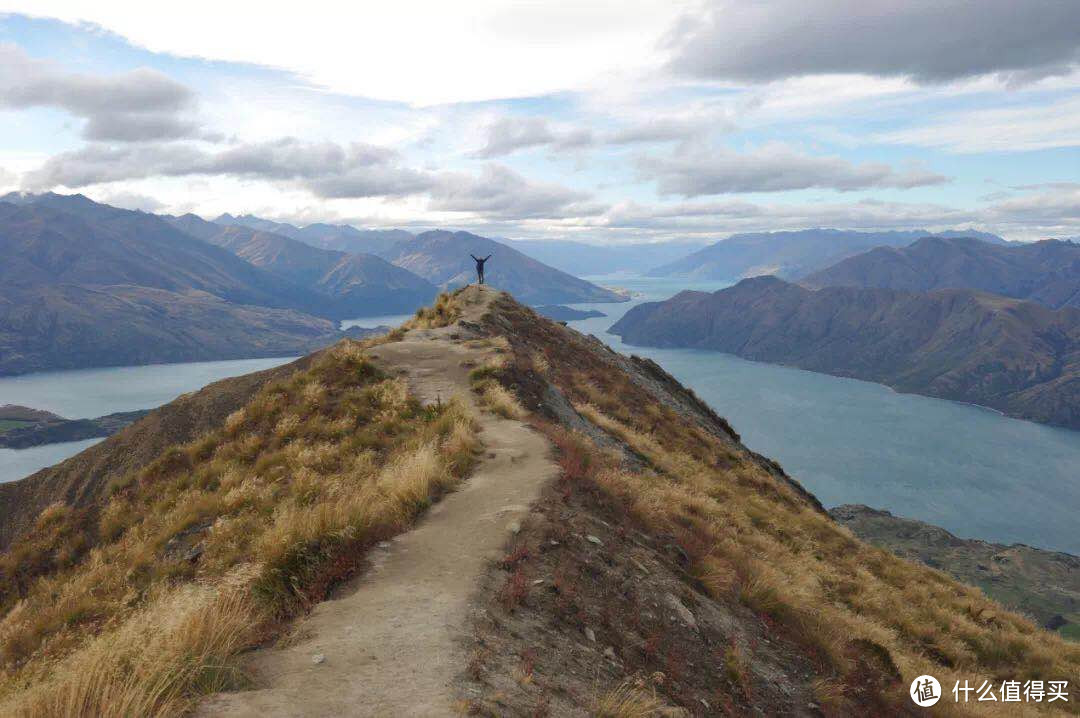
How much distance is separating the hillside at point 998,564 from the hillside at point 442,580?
103 metres

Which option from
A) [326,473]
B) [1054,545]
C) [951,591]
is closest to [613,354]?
[951,591]

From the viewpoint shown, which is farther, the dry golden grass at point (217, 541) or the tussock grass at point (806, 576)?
the tussock grass at point (806, 576)

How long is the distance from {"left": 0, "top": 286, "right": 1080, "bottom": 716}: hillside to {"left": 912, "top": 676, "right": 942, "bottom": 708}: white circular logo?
0.26m

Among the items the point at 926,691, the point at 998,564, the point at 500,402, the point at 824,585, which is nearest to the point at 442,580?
the point at 926,691

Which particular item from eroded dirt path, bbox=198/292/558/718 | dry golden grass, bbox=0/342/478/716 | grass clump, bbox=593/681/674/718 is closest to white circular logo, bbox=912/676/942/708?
grass clump, bbox=593/681/674/718

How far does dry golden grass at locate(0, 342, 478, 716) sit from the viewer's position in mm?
5395

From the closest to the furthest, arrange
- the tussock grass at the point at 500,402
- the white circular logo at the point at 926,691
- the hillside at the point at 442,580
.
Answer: the hillside at the point at 442,580
the white circular logo at the point at 926,691
the tussock grass at the point at 500,402

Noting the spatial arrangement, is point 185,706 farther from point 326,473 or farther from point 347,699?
point 326,473

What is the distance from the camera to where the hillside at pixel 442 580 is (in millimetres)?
5973

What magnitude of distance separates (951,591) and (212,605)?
83.7ft

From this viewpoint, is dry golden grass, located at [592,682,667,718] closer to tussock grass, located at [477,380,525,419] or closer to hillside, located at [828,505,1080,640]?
tussock grass, located at [477,380,525,419]

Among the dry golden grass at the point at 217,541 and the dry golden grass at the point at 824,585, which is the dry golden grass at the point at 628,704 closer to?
the dry golden grass at the point at 217,541

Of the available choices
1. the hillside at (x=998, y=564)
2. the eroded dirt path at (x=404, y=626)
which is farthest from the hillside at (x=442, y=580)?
the hillside at (x=998, y=564)

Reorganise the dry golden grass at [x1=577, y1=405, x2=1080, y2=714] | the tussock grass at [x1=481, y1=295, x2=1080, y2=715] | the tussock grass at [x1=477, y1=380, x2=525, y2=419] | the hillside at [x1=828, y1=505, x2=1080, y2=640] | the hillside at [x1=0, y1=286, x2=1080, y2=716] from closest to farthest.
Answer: the hillside at [x1=0, y1=286, x2=1080, y2=716], the tussock grass at [x1=481, y1=295, x2=1080, y2=715], the dry golden grass at [x1=577, y1=405, x2=1080, y2=714], the tussock grass at [x1=477, y1=380, x2=525, y2=419], the hillside at [x1=828, y1=505, x2=1080, y2=640]
